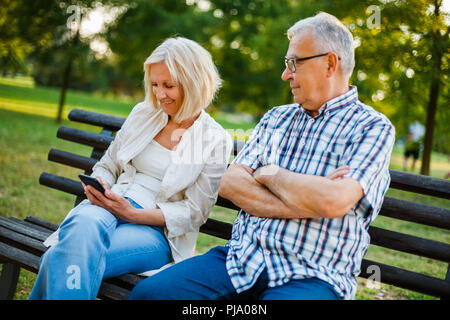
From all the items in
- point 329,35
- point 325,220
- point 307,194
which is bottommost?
point 325,220

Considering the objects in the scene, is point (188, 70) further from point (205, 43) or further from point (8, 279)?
point (205, 43)

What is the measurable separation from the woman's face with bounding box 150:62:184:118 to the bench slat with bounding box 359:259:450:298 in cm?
153

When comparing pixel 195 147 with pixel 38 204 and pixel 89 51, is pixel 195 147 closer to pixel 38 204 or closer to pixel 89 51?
pixel 38 204

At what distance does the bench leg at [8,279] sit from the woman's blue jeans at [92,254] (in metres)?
0.77

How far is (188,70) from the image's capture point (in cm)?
292

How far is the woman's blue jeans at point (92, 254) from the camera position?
7.32ft

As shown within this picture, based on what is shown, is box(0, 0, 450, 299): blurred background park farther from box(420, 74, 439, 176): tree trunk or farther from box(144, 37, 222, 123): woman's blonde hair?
box(144, 37, 222, 123): woman's blonde hair

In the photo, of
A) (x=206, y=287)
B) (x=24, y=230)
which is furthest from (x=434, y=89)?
(x=24, y=230)

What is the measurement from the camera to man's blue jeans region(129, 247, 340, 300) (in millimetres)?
2178

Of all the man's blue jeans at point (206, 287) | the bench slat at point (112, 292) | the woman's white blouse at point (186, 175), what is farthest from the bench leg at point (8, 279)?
the man's blue jeans at point (206, 287)

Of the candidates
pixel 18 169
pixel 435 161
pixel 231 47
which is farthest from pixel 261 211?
pixel 231 47

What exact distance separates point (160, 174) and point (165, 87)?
22.2 inches

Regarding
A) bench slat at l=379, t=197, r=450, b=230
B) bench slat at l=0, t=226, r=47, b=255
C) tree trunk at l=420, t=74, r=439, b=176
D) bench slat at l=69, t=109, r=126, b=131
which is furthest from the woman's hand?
tree trunk at l=420, t=74, r=439, b=176

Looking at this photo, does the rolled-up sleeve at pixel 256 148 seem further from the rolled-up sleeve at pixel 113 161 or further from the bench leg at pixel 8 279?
the bench leg at pixel 8 279
